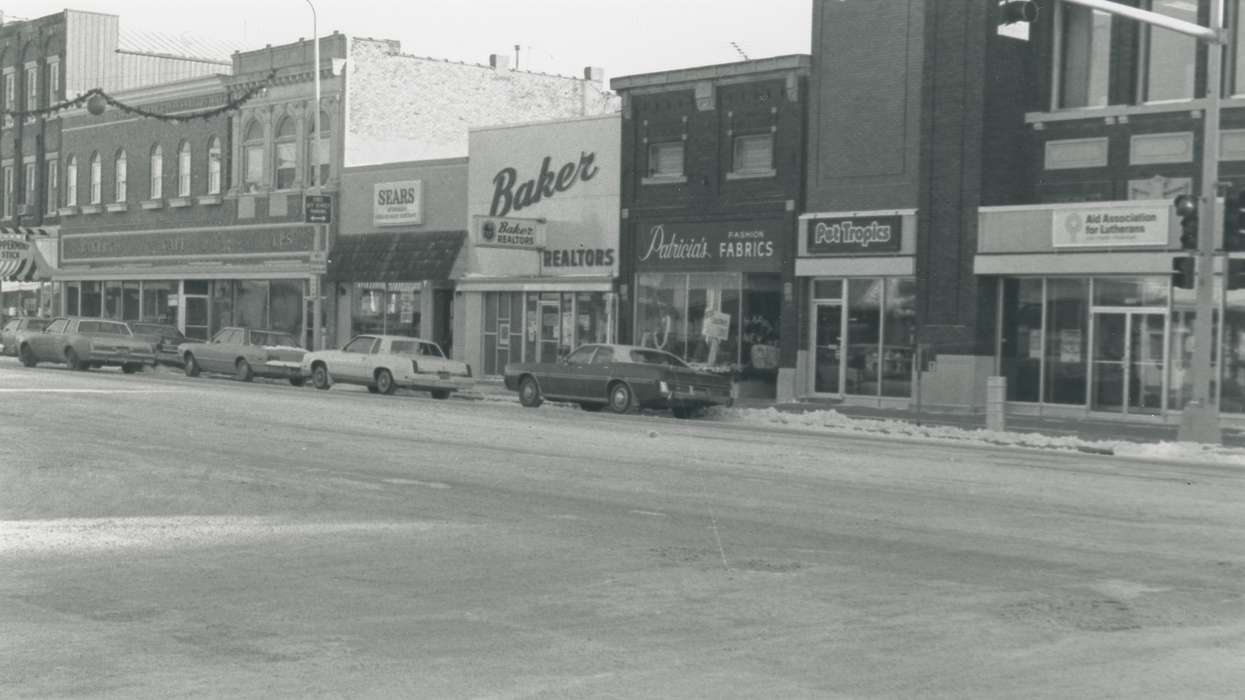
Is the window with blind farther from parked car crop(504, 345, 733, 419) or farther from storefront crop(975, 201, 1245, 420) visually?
parked car crop(504, 345, 733, 419)

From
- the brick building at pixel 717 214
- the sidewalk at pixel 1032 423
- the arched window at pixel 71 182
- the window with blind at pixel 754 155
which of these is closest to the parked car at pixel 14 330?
the arched window at pixel 71 182

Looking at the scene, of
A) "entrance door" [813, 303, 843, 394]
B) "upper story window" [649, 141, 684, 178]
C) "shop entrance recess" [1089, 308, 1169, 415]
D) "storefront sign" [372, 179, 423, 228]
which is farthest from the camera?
"storefront sign" [372, 179, 423, 228]

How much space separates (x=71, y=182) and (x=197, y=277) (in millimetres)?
11911

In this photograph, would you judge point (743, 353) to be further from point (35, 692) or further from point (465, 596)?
point (35, 692)

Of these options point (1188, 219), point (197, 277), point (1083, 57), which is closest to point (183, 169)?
point (197, 277)

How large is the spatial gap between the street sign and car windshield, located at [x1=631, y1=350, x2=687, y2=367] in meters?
16.1

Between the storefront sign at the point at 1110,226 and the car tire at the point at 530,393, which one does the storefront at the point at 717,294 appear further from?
the storefront sign at the point at 1110,226

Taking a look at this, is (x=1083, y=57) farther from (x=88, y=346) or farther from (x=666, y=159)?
(x=88, y=346)

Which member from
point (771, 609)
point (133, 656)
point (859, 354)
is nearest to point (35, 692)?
point (133, 656)

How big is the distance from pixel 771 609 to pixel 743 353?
26.0 metres

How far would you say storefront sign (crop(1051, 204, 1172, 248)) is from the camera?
92.3 ft

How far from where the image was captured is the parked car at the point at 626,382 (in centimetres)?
2912

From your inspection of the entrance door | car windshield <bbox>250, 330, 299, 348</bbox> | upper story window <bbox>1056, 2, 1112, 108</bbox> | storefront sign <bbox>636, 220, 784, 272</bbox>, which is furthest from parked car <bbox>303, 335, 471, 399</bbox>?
upper story window <bbox>1056, 2, 1112, 108</bbox>

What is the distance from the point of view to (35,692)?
23.5ft
